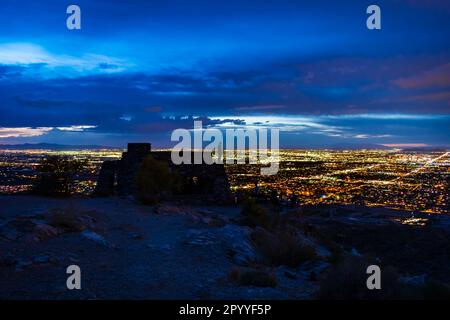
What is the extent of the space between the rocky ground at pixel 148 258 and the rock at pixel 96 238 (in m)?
0.02

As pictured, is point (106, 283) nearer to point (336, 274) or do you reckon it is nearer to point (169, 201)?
point (336, 274)

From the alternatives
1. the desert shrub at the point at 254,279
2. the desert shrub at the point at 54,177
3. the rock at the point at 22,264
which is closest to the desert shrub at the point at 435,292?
the desert shrub at the point at 254,279

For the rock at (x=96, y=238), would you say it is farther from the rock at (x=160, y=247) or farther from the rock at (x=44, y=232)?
the rock at (x=160, y=247)

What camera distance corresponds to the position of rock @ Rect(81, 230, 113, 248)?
39.1 feet

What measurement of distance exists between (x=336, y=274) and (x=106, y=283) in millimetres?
4070

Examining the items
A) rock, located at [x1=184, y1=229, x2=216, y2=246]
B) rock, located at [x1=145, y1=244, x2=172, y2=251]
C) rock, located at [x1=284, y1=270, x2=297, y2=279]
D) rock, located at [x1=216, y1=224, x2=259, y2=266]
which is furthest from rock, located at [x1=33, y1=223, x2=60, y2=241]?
rock, located at [x1=284, y1=270, x2=297, y2=279]

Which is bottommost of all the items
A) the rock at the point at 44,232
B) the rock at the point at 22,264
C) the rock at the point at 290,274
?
the rock at the point at 290,274

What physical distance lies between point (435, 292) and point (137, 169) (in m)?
21.0

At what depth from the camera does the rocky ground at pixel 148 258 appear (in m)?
8.34

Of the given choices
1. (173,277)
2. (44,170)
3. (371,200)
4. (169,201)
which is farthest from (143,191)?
(371,200)

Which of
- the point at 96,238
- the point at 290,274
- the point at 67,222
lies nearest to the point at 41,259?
the point at 96,238

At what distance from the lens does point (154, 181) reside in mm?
23734

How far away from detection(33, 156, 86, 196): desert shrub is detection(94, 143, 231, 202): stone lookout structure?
187cm

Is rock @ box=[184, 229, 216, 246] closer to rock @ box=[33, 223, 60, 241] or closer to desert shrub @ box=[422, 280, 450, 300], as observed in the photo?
rock @ box=[33, 223, 60, 241]
